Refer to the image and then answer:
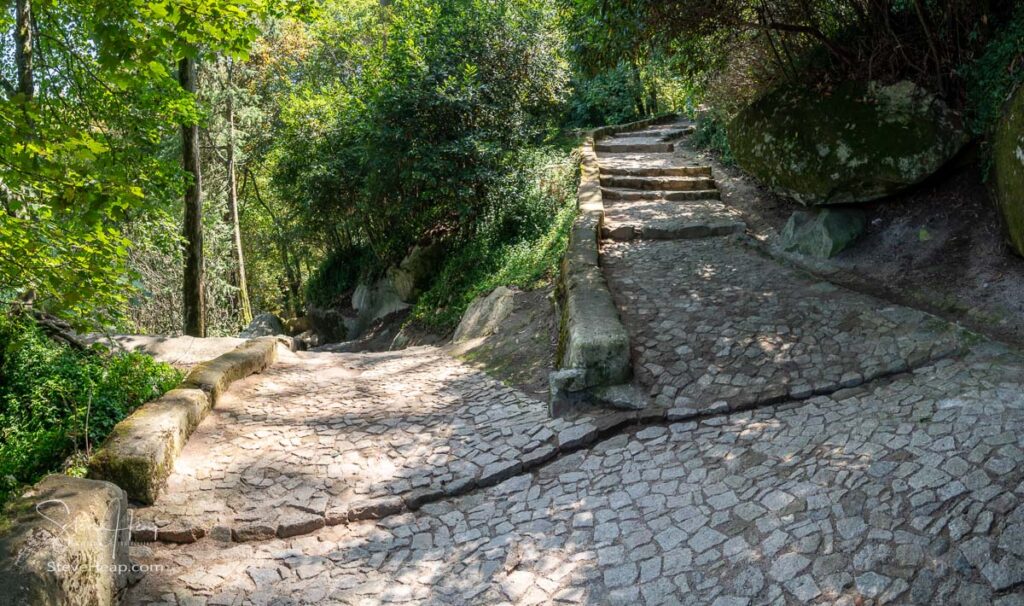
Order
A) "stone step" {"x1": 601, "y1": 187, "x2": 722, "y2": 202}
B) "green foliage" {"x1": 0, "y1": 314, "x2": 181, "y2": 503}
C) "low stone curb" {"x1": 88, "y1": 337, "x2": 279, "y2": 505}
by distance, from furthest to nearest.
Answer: "stone step" {"x1": 601, "y1": 187, "x2": 722, "y2": 202} → "green foliage" {"x1": 0, "y1": 314, "x2": 181, "y2": 503} → "low stone curb" {"x1": 88, "y1": 337, "x2": 279, "y2": 505}

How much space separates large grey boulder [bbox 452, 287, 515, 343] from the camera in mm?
8789

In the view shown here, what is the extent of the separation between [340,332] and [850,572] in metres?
14.6

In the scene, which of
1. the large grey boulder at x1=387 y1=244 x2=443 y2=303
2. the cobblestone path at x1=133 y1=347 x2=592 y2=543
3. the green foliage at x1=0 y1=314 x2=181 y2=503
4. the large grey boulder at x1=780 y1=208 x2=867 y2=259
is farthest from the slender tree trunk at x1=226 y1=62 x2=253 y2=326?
the large grey boulder at x1=780 y1=208 x2=867 y2=259

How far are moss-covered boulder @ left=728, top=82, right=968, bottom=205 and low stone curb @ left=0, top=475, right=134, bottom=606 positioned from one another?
23.9ft

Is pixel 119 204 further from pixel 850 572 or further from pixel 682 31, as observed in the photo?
pixel 682 31

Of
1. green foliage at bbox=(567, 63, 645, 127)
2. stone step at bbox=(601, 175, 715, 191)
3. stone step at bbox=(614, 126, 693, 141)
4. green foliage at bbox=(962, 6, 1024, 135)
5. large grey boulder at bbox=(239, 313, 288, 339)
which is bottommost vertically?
large grey boulder at bbox=(239, 313, 288, 339)


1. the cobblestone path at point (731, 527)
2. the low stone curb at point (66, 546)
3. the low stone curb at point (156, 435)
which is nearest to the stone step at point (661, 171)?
the cobblestone path at point (731, 527)

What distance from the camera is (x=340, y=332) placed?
16.6 meters

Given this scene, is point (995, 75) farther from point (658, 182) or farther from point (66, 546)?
point (66, 546)

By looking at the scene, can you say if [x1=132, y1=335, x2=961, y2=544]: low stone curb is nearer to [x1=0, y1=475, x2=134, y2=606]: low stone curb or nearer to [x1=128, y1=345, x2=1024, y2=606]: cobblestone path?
[x1=128, y1=345, x2=1024, y2=606]: cobblestone path

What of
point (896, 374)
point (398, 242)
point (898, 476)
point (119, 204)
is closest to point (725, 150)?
point (398, 242)

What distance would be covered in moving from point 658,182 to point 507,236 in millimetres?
2876

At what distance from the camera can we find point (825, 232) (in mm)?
7578

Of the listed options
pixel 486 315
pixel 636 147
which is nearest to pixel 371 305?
pixel 486 315
